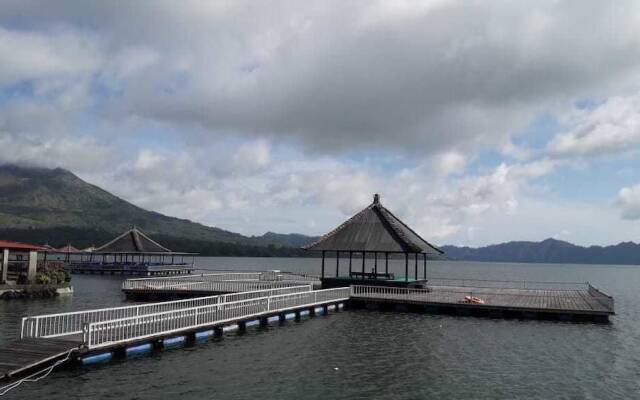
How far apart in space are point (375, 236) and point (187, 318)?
2158cm

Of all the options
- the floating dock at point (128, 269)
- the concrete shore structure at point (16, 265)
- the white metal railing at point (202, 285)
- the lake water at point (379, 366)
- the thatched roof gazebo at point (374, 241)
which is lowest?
the lake water at point (379, 366)

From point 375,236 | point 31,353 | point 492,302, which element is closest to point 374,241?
point 375,236

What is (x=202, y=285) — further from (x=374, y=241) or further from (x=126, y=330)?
(x=126, y=330)

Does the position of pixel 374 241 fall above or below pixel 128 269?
above

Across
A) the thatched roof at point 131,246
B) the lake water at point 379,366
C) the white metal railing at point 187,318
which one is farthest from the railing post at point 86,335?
the thatched roof at point 131,246

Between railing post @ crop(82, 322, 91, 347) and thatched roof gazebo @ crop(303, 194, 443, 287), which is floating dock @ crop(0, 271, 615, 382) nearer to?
railing post @ crop(82, 322, 91, 347)

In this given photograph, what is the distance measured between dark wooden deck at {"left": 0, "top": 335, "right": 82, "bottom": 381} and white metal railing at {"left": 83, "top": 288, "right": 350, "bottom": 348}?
0.82 m

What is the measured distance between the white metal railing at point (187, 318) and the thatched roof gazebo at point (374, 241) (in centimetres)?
621

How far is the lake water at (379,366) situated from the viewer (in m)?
18.5

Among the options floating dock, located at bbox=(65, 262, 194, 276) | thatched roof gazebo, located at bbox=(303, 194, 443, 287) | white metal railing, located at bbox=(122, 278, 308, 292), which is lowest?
floating dock, located at bbox=(65, 262, 194, 276)

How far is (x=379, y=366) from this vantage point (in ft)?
74.1

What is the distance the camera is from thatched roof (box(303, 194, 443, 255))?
44000mm

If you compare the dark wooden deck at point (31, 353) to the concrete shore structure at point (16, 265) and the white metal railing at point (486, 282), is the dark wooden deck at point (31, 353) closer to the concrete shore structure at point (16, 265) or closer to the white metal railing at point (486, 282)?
the concrete shore structure at point (16, 265)

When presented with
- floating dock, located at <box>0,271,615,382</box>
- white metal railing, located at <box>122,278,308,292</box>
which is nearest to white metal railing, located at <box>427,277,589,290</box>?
floating dock, located at <box>0,271,615,382</box>
